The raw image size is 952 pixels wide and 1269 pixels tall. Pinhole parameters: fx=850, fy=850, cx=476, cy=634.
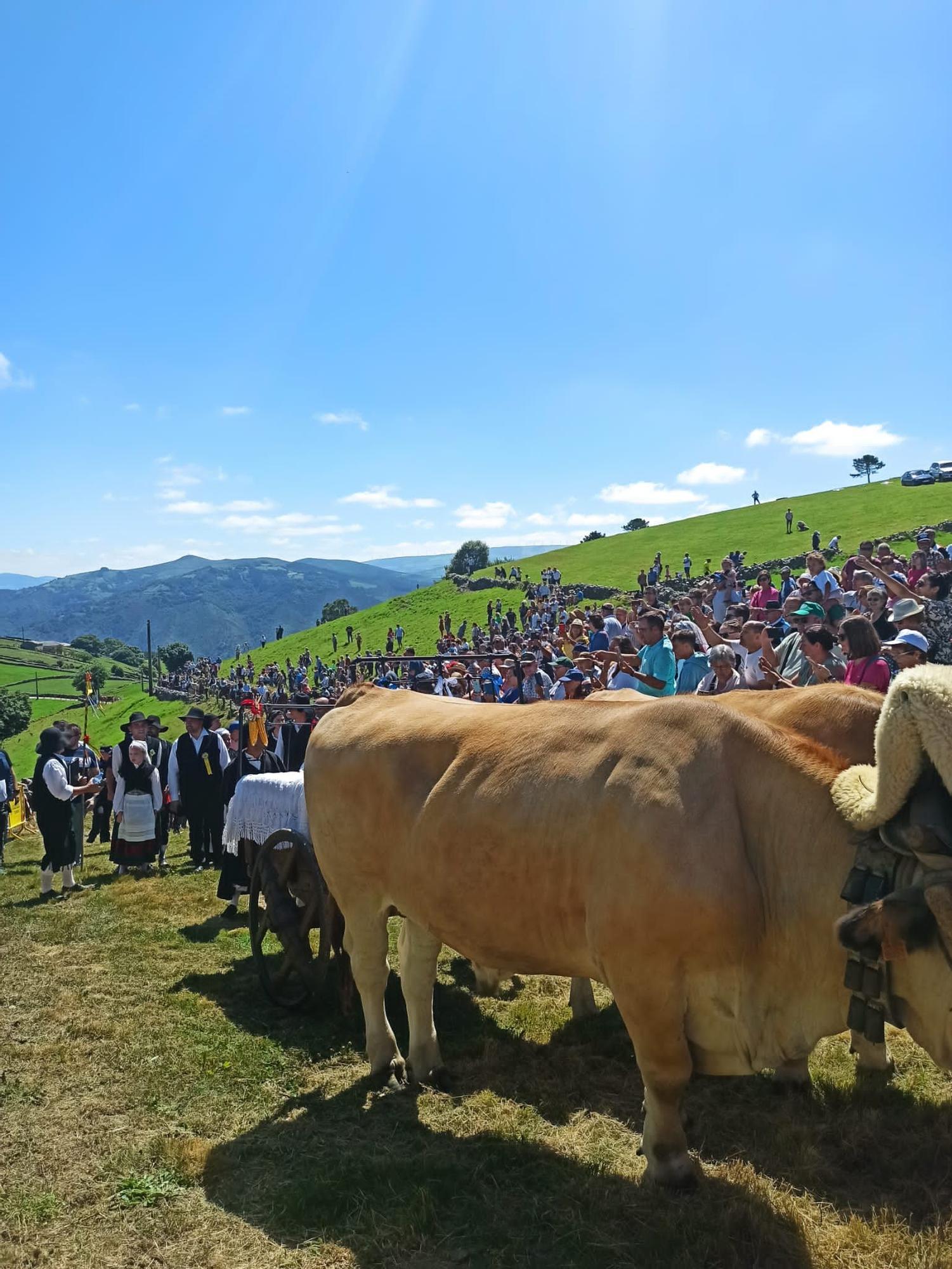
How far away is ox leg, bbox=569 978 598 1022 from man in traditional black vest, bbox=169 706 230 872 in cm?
811

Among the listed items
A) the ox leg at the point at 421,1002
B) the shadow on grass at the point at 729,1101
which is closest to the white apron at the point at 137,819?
the shadow on grass at the point at 729,1101

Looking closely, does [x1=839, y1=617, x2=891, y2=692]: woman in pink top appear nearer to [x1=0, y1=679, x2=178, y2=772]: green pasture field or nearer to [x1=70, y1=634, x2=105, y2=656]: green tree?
[x1=0, y1=679, x2=178, y2=772]: green pasture field

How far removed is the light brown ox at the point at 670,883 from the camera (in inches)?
131

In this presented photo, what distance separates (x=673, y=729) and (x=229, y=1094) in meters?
3.68

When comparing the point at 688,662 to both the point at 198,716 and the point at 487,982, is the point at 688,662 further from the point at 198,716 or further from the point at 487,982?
the point at 198,716

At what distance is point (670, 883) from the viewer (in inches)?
136

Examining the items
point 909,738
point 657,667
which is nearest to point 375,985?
point 657,667

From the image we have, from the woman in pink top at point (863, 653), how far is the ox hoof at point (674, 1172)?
3627mm

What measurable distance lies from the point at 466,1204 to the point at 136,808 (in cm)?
971

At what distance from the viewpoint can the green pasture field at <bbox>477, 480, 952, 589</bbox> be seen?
54125mm

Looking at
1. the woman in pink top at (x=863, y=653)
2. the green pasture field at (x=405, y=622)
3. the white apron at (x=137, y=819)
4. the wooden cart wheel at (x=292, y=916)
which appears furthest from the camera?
the green pasture field at (x=405, y=622)

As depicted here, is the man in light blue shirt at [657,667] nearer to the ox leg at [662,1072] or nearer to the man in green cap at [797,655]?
the man in green cap at [797,655]

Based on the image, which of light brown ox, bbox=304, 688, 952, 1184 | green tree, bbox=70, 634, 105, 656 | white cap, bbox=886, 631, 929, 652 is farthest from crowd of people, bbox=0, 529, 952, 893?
green tree, bbox=70, 634, 105, 656

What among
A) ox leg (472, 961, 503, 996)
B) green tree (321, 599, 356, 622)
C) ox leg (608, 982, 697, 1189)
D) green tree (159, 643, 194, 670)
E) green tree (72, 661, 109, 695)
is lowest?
green tree (72, 661, 109, 695)
